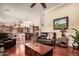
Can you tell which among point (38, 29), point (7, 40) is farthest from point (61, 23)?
point (7, 40)

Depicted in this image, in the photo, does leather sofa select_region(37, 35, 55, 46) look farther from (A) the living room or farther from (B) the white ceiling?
(B) the white ceiling

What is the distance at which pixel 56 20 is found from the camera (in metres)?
2.51

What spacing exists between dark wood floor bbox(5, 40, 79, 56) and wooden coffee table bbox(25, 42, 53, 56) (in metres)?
0.09

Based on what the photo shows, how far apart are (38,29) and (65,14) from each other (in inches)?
25.9

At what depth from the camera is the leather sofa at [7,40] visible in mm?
2436

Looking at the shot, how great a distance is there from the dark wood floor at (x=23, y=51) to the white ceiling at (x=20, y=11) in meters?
0.55

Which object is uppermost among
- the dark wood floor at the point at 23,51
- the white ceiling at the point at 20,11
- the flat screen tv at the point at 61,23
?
the white ceiling at the point at 20,11

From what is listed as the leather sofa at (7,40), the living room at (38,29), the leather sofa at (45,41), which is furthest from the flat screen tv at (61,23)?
the leather sofa at (7,40)

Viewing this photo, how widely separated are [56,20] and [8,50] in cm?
121

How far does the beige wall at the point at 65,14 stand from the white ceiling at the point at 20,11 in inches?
5.6

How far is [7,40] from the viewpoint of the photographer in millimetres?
2477

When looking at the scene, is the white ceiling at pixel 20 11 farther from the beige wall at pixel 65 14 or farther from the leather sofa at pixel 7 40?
the leather sofa at pixel 7 40

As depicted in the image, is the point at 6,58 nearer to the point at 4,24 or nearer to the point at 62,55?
the point at 4,24

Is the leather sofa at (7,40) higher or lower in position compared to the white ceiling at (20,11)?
lower
